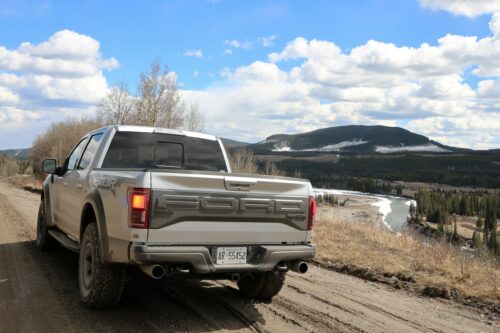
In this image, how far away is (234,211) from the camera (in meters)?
4.87

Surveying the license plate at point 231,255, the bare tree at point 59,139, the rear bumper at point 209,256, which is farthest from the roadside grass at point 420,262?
the bare tree at point 59,139

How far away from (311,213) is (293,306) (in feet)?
4.15

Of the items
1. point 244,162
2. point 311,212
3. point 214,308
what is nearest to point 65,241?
point 214,308

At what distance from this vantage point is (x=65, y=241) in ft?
22.0

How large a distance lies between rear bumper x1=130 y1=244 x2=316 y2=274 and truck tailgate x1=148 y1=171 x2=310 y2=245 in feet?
0.27

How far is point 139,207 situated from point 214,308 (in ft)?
5.92

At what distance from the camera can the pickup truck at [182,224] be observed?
450cm

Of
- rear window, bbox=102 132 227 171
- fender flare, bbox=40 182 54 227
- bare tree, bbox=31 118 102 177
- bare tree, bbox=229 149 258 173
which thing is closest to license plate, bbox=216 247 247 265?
rear window, bbox=102 132 227 171

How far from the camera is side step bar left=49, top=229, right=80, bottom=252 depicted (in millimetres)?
6191

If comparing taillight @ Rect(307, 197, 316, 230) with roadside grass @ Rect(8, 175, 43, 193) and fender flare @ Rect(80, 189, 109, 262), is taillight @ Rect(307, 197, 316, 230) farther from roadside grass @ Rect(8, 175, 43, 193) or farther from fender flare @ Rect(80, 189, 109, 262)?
roadside grass @ Rect(8, 175, 43, 193)

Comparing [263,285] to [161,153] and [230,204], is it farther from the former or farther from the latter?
[161,153]

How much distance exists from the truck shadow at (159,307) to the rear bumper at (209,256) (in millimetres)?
647

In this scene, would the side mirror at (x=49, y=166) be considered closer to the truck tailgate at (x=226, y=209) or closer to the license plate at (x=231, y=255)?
the truck tailgate at (x=226, y=209)

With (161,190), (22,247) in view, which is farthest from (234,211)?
(22,247)
